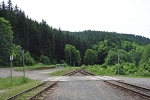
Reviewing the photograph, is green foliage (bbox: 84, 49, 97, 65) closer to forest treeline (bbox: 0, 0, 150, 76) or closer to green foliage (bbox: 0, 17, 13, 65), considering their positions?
forest treeline (bbox: 0, 0, 150, 76)

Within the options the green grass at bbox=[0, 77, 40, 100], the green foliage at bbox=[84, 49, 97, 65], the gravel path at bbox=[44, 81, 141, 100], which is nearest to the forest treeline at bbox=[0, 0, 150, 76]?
the green foliage at bbox=[84, 49, 97, 65]

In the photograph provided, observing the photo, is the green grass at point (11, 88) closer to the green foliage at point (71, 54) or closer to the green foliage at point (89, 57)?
the green foliage at point (71, 54)

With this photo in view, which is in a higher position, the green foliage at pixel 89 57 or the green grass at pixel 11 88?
the green foliage at pixel 89 57

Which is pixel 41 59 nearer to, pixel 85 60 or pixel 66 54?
pixel 66 54

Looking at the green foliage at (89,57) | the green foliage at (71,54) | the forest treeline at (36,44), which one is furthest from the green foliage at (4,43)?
the green foliage at (89,57)

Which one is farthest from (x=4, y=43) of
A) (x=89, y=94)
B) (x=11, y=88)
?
(x=89, y=94)

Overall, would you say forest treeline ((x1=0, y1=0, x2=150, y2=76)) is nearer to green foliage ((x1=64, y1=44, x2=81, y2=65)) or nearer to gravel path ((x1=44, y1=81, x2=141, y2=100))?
green foliage ((x1=64, y1=44, x2=81, y2=65))

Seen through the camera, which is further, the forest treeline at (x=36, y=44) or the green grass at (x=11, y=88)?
the forest treeline at (x=36, y=44)

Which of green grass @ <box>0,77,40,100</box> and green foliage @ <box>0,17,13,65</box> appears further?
green foliage @ <box>0,17,13,65</box>

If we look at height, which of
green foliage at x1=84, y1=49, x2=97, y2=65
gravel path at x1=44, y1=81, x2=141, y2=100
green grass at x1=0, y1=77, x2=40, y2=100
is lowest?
gravel path at x1=44, y1=81, x2=141, y2=100

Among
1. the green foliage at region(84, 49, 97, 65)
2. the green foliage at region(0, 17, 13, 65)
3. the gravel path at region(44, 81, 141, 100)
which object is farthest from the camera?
the green foliage at region(84, 49, 97, 65)

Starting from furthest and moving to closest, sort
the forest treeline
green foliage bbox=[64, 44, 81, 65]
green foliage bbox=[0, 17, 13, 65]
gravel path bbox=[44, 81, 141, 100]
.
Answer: green foliage bbox=[64, 44, 81, 65], the forest treeline, green foliage bbox=[0, 17, 13, 65], gravel path bbox=[44, 81, 141, 100]

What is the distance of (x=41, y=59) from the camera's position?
105188 millimetres

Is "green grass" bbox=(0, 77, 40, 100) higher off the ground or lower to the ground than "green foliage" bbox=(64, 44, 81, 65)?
lower
